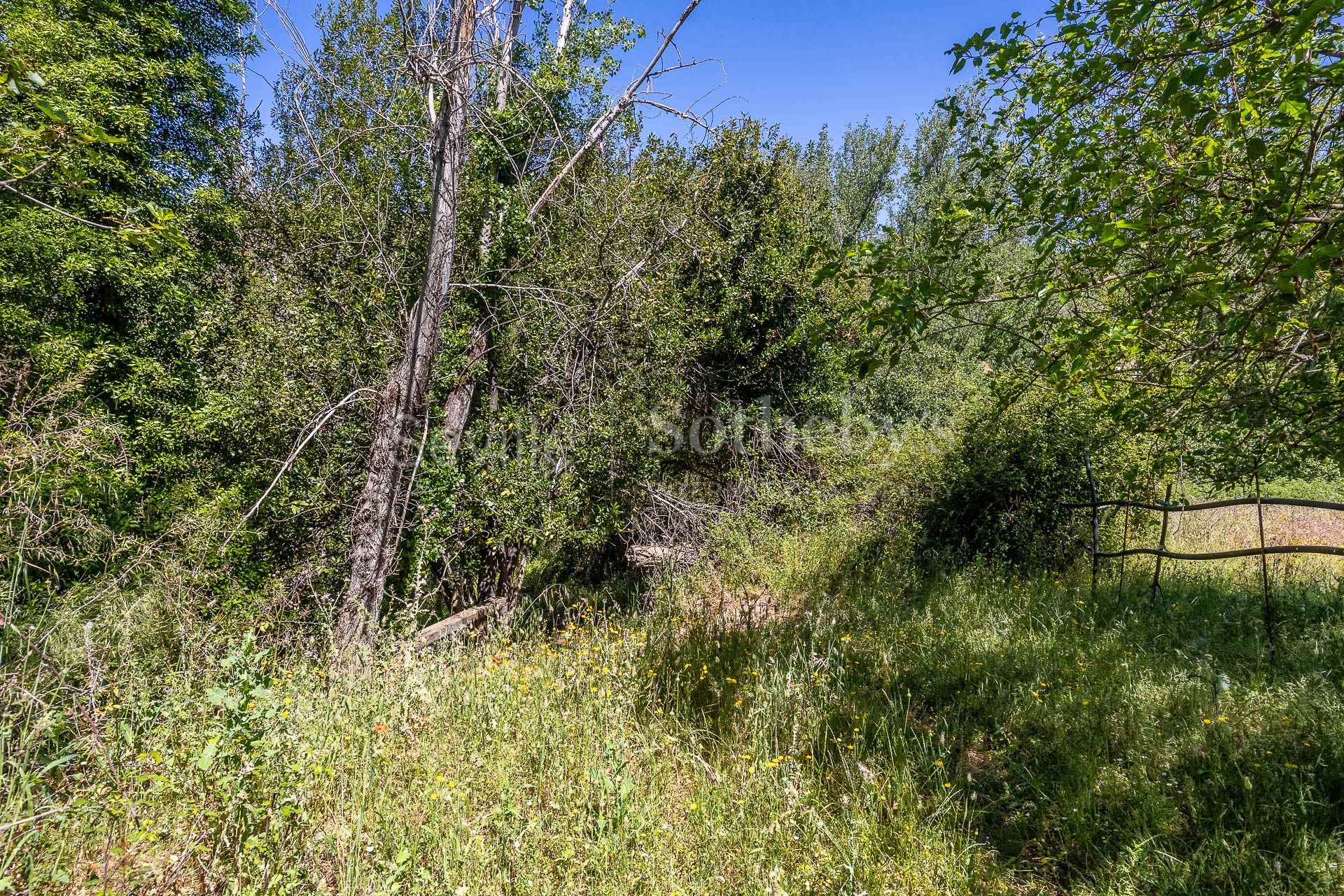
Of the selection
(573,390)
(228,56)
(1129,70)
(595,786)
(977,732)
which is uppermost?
(228,56)

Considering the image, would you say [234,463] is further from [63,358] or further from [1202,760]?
[1202,760]

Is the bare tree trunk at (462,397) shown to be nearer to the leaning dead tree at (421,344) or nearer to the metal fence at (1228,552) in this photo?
→ the leaning dead tree at (421,344)

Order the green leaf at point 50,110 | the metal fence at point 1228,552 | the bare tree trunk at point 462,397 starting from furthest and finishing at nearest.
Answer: the bare tree trunk at point 462,397, the metal fence at point 1228,552, the green leaf at point 50,110

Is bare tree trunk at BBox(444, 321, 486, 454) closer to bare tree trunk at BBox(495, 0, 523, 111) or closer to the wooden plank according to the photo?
the wooden plank

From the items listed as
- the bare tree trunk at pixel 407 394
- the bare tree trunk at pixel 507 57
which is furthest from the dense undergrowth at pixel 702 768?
the bare tree trunk at pixel 507 57

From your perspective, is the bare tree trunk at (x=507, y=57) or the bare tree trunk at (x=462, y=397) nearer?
the bare tree trunk at (x=507, y=57)

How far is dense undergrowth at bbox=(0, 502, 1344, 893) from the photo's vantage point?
6.95ft

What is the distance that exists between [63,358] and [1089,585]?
12.7 metres

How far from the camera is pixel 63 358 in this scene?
286 inches

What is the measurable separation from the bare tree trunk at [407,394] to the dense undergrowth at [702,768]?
57 cm

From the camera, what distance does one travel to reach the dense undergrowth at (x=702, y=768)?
6.95ft

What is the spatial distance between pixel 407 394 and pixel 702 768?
10.9ft

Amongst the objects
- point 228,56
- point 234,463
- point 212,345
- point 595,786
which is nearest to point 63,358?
point 212,345

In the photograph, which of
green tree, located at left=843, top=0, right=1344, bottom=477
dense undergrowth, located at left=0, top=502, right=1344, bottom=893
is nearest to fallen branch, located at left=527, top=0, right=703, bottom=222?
green tree, located at left=843, top=0, right=1344, bottom=477
